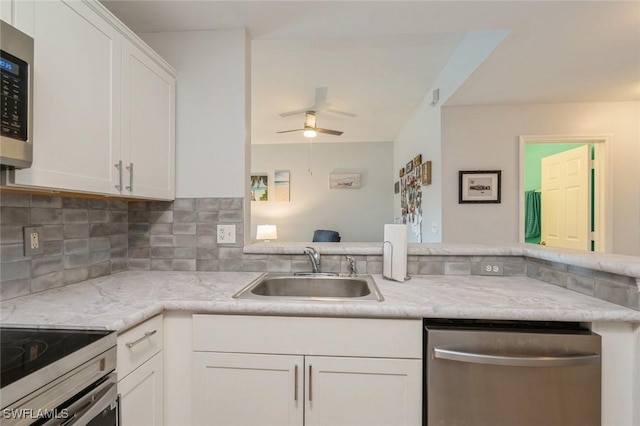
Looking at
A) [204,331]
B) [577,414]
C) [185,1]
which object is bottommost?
[577,414]

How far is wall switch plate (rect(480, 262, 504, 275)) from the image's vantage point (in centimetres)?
157

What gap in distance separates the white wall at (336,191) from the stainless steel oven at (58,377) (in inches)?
171

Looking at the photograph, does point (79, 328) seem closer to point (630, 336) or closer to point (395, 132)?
point (630, 336)

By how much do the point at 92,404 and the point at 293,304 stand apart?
0.62m

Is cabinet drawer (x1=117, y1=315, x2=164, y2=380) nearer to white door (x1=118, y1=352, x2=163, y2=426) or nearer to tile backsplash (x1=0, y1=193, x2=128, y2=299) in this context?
white door (x1=118, y1=352, x2=163, y2=426)

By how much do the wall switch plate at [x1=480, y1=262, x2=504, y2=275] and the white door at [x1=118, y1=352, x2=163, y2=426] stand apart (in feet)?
5.31

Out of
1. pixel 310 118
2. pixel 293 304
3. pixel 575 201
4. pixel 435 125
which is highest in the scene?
pixel 310 118

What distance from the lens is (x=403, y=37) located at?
6.89 feet

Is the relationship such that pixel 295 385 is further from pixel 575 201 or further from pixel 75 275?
pixel 575 201

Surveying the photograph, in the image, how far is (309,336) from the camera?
3.48 ft

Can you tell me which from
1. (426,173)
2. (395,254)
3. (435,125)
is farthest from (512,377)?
(435,125)

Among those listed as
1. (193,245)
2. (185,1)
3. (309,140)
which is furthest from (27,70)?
(309,140)

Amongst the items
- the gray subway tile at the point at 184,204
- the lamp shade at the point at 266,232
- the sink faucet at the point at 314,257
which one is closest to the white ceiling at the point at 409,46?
the gray subway tile at the point at 184,204

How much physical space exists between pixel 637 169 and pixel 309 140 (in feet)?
13.5
